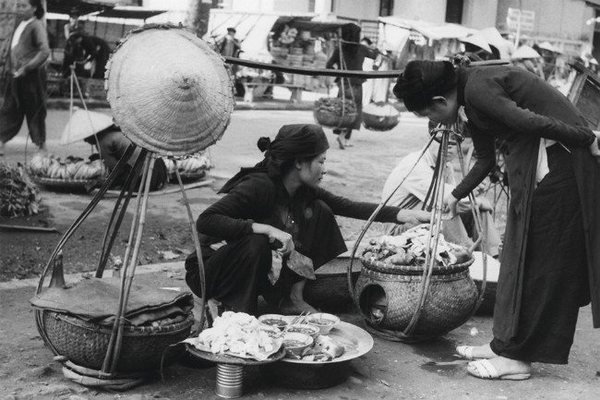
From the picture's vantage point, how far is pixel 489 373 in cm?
382

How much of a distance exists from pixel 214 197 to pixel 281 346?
4684 millimetres

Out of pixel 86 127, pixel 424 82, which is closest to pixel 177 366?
pixel 424 82

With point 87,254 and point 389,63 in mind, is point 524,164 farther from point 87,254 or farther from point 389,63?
point 389,63

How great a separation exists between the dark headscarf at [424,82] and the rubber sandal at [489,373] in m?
1.29

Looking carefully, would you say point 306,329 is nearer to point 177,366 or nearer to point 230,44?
point 177,366

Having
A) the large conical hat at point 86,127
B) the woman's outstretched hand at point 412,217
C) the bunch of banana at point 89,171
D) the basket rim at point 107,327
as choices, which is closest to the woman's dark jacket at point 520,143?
the woman's outstretched hand at point 412,217

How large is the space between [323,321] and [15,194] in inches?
145

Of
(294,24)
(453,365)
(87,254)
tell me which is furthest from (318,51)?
(453,365)

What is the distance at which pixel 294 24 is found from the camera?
Result: 23969 mm

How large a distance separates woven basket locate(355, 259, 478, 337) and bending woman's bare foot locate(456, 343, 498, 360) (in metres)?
0.17

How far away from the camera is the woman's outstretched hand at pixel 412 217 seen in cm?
425

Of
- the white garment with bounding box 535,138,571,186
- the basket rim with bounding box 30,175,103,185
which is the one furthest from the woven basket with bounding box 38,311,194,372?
the basket rim with bounding box 30,175,103,185

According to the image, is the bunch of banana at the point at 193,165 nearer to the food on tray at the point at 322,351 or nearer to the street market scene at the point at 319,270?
the street market scene at the point at 319,270

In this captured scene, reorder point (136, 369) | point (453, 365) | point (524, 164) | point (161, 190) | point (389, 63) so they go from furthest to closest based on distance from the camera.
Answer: point (389, 63) < point (161, 190) < point (453, 365) < point (524, 164) < point (136, 369)
